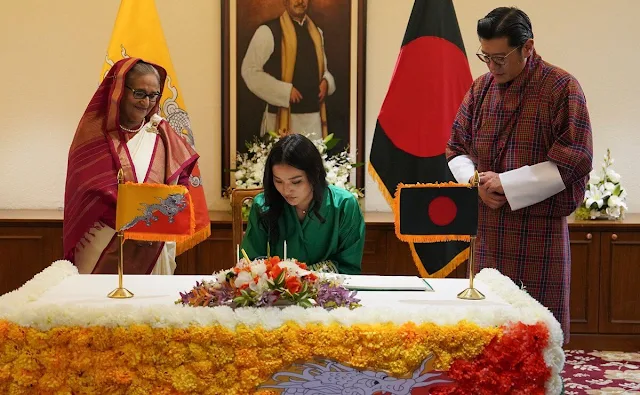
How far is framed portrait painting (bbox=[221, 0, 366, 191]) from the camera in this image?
4.96 metres

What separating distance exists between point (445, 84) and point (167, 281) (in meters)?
2.30

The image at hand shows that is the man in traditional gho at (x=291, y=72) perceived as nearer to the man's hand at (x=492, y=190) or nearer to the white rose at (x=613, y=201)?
the white rose at (x=613, y=201)

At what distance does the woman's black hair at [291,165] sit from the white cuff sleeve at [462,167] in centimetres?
49

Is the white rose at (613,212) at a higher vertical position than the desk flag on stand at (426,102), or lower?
lower

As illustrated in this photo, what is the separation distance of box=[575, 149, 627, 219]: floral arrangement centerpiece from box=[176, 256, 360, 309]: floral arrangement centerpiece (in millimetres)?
3008

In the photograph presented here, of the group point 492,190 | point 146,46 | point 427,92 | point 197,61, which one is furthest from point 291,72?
point 492,190

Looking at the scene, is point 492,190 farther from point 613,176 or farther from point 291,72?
point 291,72

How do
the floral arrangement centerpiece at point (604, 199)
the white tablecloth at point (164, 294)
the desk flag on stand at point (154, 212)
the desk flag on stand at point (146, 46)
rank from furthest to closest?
the floral arrangement centerpiece at point (604, 199) → the desk flag on stand at point (146, 46) → the desk flag on stand at point (154, 212) → the white tablecloth at point (164, 294)

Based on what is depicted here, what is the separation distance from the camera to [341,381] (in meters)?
1.91

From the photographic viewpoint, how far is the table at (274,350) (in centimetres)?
188

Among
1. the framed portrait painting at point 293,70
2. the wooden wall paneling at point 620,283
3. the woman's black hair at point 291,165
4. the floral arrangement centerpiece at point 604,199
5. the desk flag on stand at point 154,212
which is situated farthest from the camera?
the framed portrait painting at point 293,70

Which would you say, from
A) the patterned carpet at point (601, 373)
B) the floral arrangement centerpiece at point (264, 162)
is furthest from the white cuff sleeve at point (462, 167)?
the floral arrangement centerpiece at point (264, 162)

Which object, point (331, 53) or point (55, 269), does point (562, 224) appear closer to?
point (55, 269)

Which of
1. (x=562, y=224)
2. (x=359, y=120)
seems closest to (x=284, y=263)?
(x=562, y=224)
